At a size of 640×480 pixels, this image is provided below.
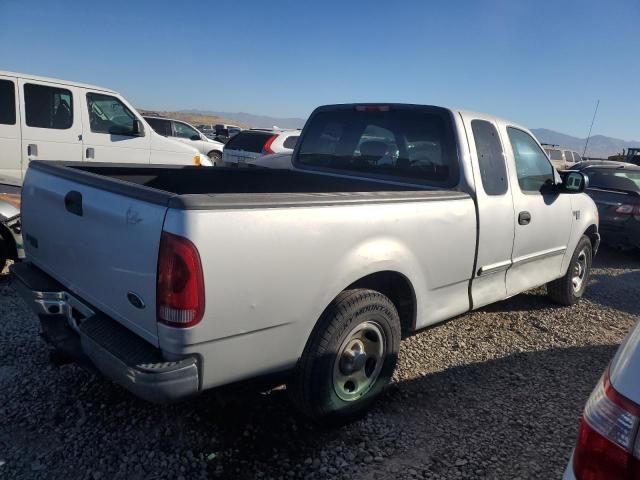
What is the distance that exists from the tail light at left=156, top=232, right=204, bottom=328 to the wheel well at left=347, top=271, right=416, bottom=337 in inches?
43.6

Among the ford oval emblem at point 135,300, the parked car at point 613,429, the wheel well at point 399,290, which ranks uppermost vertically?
the parked car at point 613,429

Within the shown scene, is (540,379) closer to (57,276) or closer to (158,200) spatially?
(158,200)

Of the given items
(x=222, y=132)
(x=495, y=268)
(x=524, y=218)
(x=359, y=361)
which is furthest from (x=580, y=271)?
(x=222, y=132)

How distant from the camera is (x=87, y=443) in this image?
262cm

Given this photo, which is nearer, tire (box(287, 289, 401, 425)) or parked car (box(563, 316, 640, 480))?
parked car (box(563, 316, 640, 480))

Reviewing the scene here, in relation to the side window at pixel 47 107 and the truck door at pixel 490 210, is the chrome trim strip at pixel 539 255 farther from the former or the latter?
the side window at pixel 47 107

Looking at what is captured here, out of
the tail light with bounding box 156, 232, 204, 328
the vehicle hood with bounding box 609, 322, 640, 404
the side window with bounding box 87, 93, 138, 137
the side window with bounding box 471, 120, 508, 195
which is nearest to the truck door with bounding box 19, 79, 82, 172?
the side window with bounding box 87, 93, 138, 137

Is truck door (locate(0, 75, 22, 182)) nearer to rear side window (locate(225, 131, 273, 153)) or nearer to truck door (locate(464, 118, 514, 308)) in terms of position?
rear side window (locate(225, 131, 273, 153))

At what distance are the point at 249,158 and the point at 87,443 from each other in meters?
9.53

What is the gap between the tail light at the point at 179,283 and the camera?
1.96m

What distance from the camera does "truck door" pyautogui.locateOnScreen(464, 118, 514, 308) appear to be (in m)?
3.54

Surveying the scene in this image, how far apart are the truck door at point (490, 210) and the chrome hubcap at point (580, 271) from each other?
6.38 ft

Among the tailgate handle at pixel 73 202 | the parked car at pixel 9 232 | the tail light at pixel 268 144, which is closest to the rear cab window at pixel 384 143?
the tailgate handle at pixel 73 202

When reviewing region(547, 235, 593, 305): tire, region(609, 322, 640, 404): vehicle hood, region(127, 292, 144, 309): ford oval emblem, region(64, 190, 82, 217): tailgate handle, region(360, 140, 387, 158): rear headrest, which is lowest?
region(547, 235, 593, 305): tire
